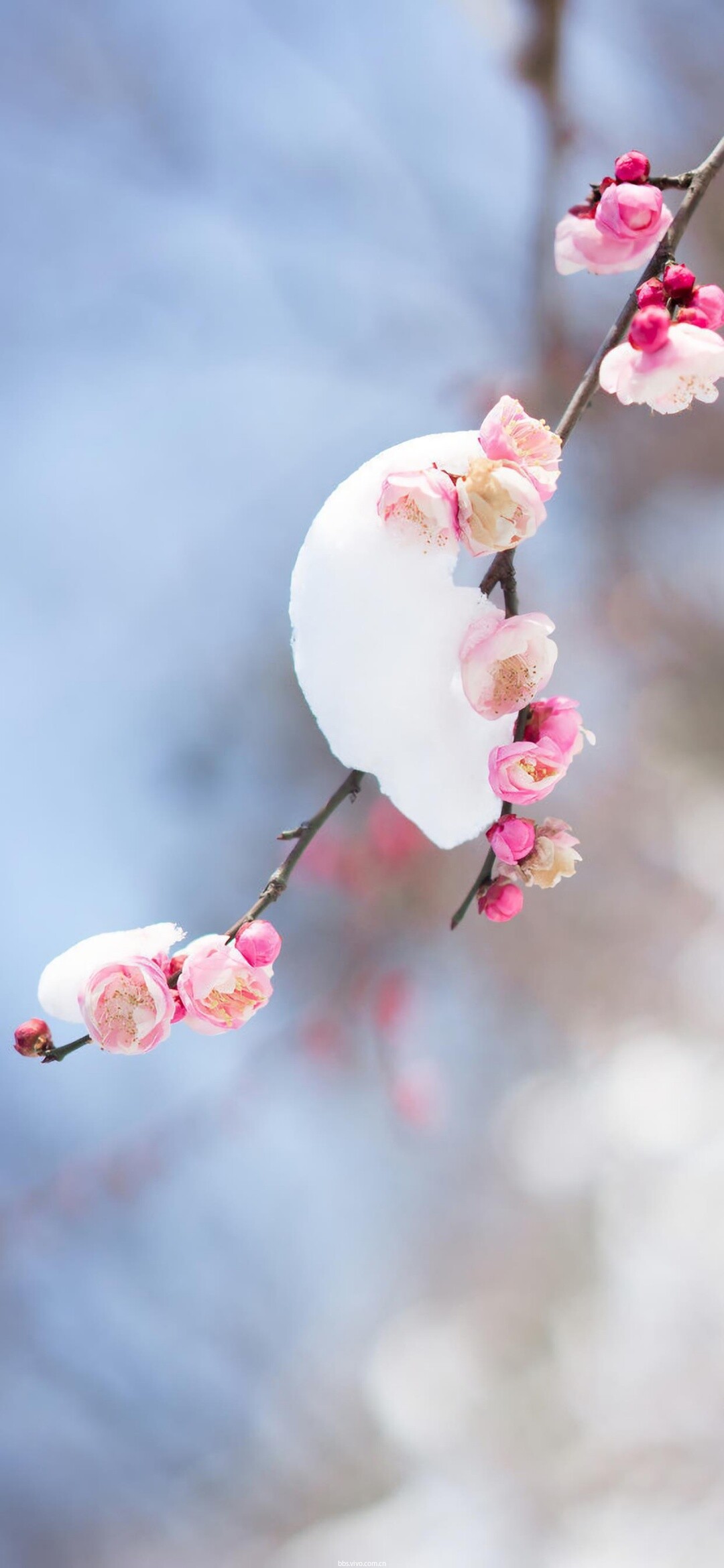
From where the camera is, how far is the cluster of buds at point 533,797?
0.50 meters

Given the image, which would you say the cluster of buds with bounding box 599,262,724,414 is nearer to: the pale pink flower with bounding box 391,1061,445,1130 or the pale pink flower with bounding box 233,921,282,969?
the pale pink flower with bounding box 233,921,282,969

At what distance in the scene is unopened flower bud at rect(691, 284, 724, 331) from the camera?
0.50 metres

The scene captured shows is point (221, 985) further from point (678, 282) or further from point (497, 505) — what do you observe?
point (678, 282)

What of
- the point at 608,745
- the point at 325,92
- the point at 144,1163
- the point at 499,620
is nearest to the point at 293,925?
the point at 144,1163

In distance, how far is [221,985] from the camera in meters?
0.50

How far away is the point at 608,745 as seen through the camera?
41.1 inches

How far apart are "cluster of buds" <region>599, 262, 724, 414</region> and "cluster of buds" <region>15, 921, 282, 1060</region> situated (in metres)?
0.34

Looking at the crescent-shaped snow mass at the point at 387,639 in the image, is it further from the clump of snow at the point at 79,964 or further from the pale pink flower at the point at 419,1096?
the pale pink flower at the point at 419,1096

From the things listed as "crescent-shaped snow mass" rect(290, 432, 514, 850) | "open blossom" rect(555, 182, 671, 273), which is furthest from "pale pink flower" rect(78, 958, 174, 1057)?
"open blossom" rect(555, 182, 671, 273)

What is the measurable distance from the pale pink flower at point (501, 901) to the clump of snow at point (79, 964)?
177 millimetres

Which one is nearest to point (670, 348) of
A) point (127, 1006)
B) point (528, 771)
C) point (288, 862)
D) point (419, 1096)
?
point (528, 771)

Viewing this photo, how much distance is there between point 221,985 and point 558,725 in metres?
0.23

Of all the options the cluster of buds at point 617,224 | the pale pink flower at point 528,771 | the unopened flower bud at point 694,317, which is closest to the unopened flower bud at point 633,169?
the cluster of buds at point 617,224

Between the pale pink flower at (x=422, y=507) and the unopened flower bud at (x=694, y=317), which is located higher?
the unopened flower bud at (x=694, y=317)
